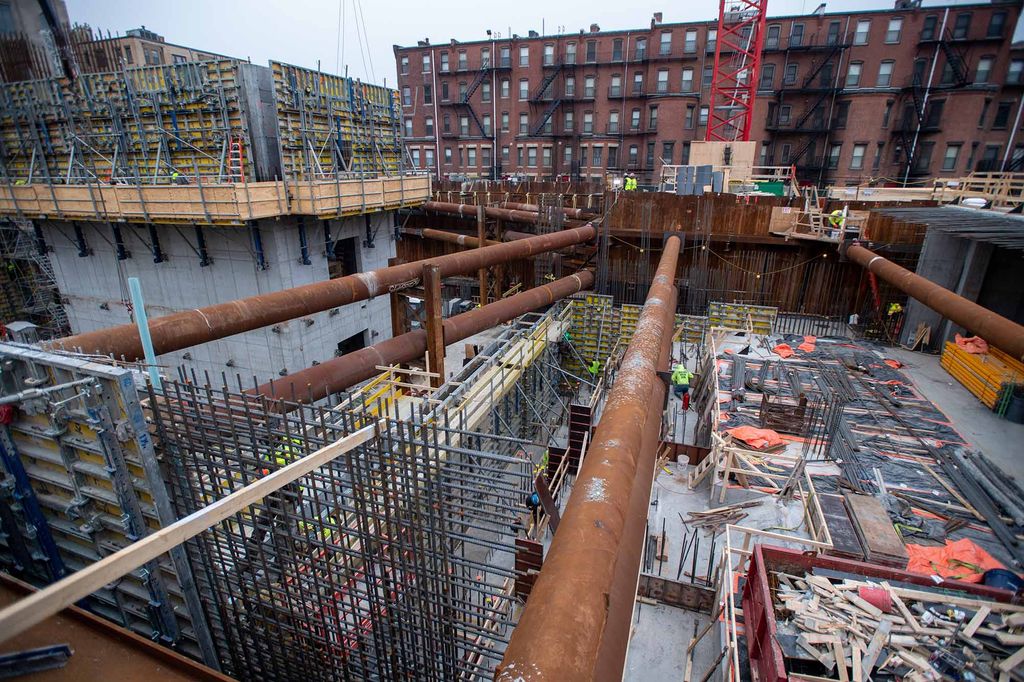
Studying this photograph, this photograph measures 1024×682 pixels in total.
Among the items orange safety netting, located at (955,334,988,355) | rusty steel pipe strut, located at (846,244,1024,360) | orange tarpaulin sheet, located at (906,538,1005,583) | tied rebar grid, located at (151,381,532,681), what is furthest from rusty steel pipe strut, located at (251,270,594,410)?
orange safety netting, located at (955,334,988,355)

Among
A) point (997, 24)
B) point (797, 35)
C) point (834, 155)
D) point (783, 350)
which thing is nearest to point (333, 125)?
point (783, 350)

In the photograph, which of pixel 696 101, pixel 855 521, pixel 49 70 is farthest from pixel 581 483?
pixel 696 101

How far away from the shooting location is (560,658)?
8.43ft

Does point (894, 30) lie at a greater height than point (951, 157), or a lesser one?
greater

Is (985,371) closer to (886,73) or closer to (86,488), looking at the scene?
(86,488)

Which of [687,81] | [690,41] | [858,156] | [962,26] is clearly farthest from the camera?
[687,81]

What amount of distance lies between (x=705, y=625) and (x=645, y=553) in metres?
1.52

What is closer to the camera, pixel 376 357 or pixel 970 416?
pixel 376 357

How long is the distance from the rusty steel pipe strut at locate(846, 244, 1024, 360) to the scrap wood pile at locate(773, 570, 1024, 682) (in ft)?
14.9

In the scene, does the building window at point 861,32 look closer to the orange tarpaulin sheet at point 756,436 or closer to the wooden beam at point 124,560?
the orange tarpaulin sheet at point 756,436

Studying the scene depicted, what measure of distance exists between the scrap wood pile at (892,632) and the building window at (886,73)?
43.7 m

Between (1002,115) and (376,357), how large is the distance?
49.6 m

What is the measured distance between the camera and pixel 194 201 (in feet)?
43.8

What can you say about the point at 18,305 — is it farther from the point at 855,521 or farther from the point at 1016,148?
the point at 1016,148
